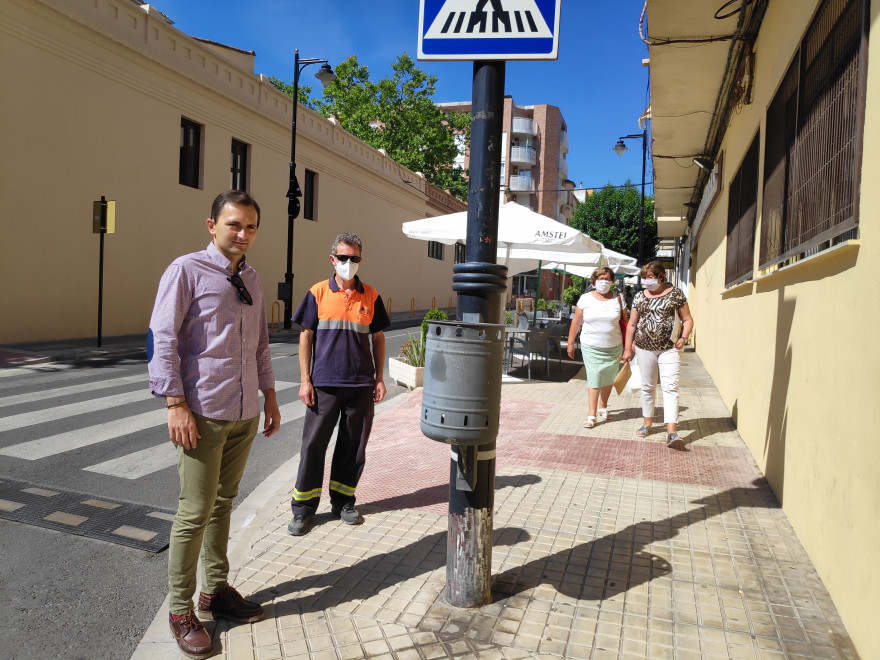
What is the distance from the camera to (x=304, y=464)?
4.22m

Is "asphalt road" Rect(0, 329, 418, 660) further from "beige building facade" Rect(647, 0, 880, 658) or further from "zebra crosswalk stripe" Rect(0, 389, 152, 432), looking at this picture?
"beige building facade" Rect(647, 0, 880, 658)

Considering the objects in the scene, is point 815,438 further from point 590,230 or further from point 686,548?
point 590,230

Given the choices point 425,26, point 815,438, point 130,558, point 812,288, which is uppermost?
point 425,26

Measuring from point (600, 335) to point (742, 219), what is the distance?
89.5 inches

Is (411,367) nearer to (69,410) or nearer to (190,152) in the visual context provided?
(69,410)

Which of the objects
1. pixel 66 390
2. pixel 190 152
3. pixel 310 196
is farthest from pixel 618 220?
pixel 66 390

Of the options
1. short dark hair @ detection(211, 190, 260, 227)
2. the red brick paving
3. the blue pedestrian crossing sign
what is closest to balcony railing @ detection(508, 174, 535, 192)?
the red brick paving

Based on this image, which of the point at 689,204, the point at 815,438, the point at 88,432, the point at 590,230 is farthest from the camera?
the point at 590,230

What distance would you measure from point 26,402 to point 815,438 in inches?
318

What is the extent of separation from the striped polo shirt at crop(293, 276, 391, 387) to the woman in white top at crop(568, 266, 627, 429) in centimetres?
356

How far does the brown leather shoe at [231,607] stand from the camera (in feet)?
9.99

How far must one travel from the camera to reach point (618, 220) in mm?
43344

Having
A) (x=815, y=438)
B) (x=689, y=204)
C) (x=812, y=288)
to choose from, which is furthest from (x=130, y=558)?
(x=689, y=204)

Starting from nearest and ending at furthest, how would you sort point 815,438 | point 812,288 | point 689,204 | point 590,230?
1. point 815,438
2. point 812,288
3. point 689,204
4. point 590,230
